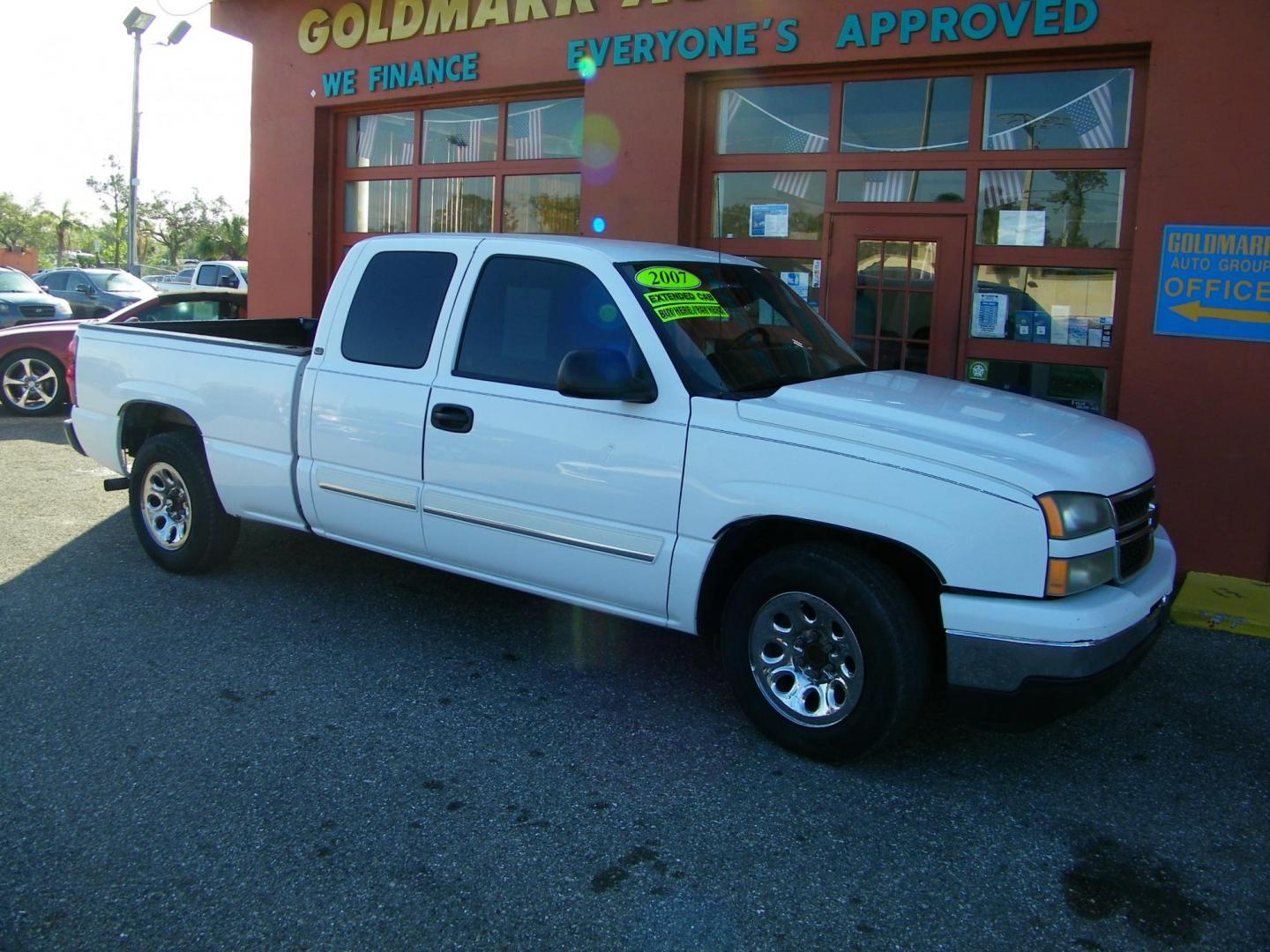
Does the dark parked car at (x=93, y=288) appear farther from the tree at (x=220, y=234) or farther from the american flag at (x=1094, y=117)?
the tree at (x=220, y=234)

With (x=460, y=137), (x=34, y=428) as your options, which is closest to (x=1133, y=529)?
(x=460, y=137)

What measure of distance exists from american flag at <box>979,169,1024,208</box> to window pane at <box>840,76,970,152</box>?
0.28 m

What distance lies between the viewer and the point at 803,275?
8406 mm

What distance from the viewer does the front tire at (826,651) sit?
153 inches

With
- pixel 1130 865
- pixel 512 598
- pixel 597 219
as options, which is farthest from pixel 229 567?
pixel 1130 865

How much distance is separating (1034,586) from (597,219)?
239 inches

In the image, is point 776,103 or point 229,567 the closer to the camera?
point 229,567

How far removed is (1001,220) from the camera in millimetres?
7578

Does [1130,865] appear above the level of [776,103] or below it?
below

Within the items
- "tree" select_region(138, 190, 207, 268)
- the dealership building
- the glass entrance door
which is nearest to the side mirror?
the dealership building

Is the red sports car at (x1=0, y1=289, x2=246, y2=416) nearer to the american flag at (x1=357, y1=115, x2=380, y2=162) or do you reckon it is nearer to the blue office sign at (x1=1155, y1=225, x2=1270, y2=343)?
the american flag at (x1=357, y1=115, x2=380, y2=162)

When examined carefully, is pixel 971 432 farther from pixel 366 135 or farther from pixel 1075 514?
pixel 366 135

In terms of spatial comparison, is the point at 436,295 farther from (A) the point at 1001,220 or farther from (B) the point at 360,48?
(B) the point at 360,48

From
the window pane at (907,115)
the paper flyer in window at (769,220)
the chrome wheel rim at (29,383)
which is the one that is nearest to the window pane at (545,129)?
the paper flyer in window at (769,220)
